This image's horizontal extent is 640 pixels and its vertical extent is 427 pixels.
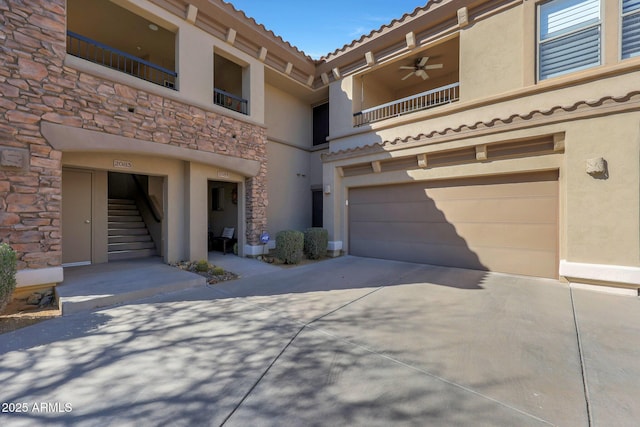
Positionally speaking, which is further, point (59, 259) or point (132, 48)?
point (132, 48)

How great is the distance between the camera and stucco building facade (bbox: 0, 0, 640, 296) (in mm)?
5340

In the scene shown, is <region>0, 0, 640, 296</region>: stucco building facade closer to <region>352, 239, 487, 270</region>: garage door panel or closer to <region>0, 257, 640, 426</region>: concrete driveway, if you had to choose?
<region>352, 239, 487, 270</region>: garage door panel

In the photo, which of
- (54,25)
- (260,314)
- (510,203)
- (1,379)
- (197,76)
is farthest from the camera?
(197,76)

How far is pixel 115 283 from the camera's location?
5648 mm

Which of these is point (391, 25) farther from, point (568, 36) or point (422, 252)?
point (422, 252)

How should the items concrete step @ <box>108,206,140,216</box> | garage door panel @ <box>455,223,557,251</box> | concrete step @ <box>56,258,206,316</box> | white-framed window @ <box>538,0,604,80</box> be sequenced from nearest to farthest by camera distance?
concrete step @ <box>56,258,206,316</box>, white-framed window @ <box>538,0,604,80</box>, garage door panel @ <box>455,223,557,251</box>, concrete step @ <box>108,206,140,216</box>

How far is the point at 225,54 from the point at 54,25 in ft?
13.8

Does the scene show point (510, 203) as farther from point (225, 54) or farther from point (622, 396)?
point (225, 54)

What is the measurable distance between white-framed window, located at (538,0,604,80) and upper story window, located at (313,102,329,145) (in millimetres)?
7496

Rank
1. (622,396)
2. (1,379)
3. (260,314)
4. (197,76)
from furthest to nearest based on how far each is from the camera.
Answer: (197,76) < (260,314) < (1,379) < (622,396)

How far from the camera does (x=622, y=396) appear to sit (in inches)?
98.7

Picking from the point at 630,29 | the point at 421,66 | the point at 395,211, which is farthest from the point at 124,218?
the point at 630,29

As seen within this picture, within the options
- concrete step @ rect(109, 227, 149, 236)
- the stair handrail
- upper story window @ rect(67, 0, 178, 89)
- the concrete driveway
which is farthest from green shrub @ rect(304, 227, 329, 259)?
upper story window @ rect(67, 0, 178, 89)

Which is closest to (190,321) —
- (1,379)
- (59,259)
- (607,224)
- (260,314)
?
(260,314)
